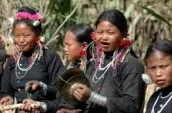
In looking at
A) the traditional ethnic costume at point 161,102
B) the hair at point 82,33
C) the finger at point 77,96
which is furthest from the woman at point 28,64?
the traditional ethnic costume at point 161,102

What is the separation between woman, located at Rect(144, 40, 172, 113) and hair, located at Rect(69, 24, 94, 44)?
913 millimetres

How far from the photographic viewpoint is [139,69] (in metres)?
3.98

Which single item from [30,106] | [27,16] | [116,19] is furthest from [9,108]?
[116,19]

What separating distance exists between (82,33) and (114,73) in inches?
23.2

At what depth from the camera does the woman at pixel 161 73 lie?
357 cm

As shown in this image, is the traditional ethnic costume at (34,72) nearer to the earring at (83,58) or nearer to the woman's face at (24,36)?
the woman's face at (24,36)

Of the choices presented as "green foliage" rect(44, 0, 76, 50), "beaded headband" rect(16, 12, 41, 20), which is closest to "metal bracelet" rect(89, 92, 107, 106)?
"beaded headband" rect(16, 12, 41, 20)

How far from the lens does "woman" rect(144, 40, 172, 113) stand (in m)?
3.57

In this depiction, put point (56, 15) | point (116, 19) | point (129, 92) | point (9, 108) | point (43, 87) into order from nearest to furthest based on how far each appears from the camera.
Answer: point (129, 92) < point (116, 19) < point (9, 108) < point (43, 87) < point (56, 15)

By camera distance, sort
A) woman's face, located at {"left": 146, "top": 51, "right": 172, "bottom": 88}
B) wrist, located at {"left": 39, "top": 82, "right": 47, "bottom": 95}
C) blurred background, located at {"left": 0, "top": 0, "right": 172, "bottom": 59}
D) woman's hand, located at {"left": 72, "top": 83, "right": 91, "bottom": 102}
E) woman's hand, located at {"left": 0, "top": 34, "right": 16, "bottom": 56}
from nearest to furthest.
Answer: woman's face, located at {"left": 146, "top": 51, "right": 172, "bottom": 88} → woman's hand, located at {"left": 72, "top": 83, "right": 91, "bottom": 102} → wrist, located at {"left": 39, "top": 82, "right": 47, "bottom": 95} → woman's hand, located at {"left": 0, "top": 34, "right": 16, "bottom": 56} → blurred background, located at {"left": 0, "top": 0, "right": 172, "bottom": 59}

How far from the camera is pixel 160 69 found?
11.7 ft

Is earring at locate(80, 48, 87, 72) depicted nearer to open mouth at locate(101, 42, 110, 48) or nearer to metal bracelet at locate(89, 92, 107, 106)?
open mouth at locate(101, 42, 110, 48)

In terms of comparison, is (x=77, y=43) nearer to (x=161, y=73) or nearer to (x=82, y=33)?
(x=82, y=33)

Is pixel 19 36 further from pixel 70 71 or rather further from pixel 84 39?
pixel 70 71
